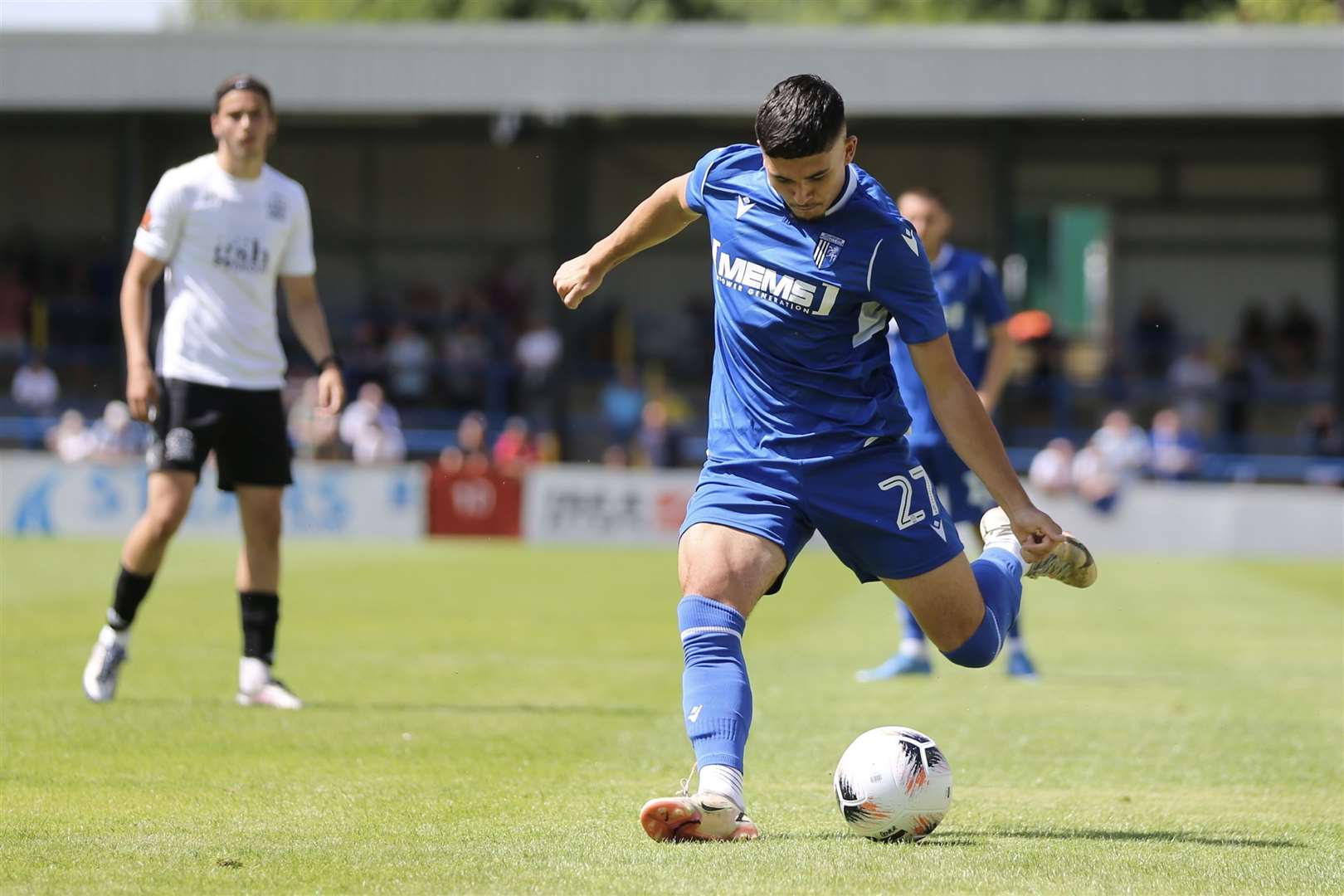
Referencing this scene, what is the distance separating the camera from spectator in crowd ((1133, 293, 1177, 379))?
104 feet

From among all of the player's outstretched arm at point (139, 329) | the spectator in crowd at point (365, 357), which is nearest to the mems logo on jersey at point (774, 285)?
the player's outstretched arm at point (139, 329)

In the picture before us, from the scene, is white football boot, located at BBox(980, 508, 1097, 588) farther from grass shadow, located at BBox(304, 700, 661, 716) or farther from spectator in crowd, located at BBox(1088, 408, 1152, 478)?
spectator in crowd, located at BBox(1088, 408, 1152, 478)

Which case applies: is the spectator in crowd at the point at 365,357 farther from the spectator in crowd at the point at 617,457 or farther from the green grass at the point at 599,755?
the green grass at the point at 599,755

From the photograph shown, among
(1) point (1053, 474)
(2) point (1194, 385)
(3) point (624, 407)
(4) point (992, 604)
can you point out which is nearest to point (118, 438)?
(3) point (624, 407)

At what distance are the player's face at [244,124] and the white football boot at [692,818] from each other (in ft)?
12.9

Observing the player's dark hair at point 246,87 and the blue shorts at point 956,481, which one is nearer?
the player's dark hair at point 246,87

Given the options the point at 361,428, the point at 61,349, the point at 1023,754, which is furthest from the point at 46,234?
the point at 1023,754

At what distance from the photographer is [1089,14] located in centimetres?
3784

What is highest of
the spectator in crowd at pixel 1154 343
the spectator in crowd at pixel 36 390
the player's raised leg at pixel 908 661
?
the spectator in crowd at pixel 1154 343

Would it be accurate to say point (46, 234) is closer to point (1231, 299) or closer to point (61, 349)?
point (61, 349)

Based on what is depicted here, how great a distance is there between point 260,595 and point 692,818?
3.67m

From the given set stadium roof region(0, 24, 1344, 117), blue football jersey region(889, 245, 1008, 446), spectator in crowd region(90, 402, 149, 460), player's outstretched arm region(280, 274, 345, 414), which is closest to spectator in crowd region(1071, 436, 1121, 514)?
stadium roof region(0, 24, 1344, 117)

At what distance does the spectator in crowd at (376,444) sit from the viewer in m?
26.2

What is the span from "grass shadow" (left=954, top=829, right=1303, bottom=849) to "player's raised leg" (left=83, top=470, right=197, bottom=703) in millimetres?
3851
